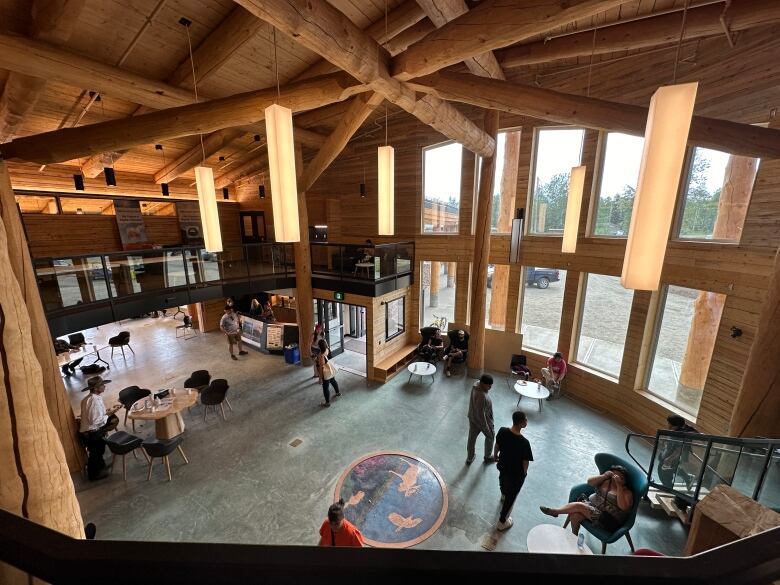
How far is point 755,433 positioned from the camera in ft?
11.4

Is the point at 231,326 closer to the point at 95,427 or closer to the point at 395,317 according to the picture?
the point at 95,427

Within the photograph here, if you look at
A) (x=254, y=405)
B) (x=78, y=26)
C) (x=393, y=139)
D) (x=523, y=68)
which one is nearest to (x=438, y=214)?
(x=393, y=139)

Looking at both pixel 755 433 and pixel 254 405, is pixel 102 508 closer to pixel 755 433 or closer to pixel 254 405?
pixel 254 405

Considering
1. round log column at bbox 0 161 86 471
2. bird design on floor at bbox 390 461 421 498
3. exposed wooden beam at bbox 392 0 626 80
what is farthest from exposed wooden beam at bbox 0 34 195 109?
bird design on floor at bbox 390 461 421 498

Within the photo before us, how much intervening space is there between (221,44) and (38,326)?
193 inches

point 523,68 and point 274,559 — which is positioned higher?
point 523,68

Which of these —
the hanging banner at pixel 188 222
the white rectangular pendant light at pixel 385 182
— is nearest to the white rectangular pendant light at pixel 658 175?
the white rectangular pendant light at pixel 385 182

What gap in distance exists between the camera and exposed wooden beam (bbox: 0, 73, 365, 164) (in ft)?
12.7

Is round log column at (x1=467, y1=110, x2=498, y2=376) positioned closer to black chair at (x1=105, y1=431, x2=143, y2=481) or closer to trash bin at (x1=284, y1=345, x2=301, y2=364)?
trash bin at (x1=284, y1=345, x2=301, y2=364)

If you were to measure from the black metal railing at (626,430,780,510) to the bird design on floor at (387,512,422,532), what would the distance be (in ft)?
9.84

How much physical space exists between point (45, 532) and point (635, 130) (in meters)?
5.03

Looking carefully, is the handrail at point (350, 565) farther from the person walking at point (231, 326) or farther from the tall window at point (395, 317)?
the person walking at point (231, 326)

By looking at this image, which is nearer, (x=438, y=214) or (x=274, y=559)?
(x=274, y=559)

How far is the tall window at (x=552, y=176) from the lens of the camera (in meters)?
6.90
